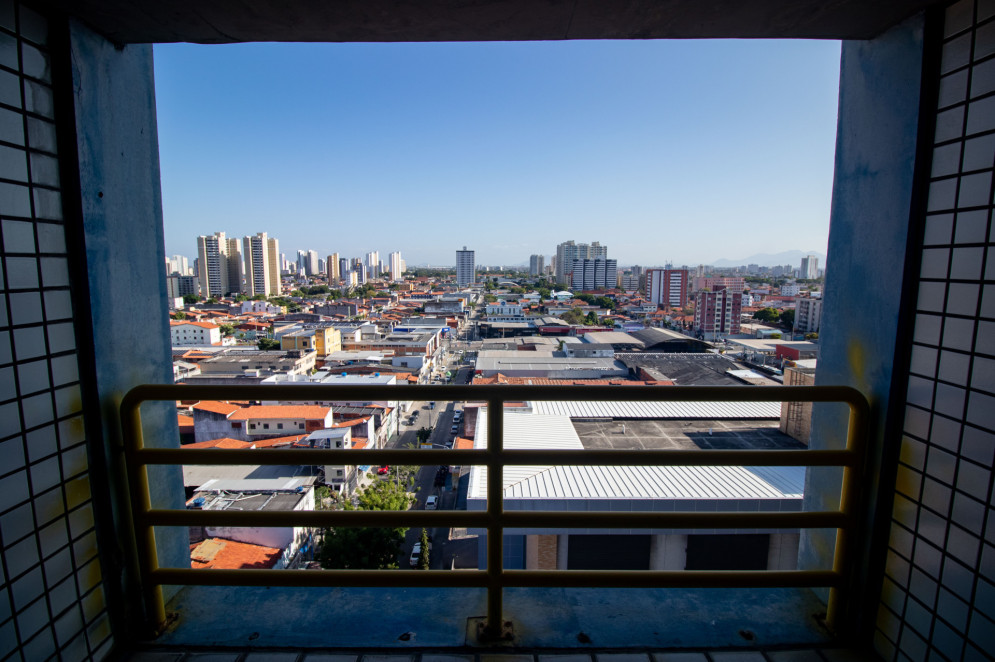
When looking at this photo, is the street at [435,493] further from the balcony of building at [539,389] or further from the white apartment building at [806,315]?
the white apartment building at [806,315]

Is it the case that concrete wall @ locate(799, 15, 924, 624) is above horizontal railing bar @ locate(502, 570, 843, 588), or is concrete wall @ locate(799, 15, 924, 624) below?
above

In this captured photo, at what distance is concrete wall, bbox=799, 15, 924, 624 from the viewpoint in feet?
4.23

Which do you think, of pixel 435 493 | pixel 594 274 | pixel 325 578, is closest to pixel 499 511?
pixel 325 578

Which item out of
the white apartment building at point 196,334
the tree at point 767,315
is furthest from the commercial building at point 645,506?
the tree at point 767,315

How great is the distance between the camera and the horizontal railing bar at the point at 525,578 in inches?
53.9

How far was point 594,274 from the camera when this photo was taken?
10788 cm

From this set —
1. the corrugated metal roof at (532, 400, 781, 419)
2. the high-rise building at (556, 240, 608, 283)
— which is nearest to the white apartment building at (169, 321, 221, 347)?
the corrugated metal roof at (532, 400, 781, 419)

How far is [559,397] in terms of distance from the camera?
4.33 ft

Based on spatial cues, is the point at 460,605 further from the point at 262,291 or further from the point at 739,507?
the point at 262,291

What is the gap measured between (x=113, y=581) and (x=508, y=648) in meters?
1.16

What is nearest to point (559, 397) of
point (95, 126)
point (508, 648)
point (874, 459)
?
point (508, 648)

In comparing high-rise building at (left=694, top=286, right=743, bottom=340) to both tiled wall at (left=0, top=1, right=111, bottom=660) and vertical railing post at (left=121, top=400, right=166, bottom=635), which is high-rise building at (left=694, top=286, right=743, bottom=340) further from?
tiled wall at (left=0, top=1, right=111, bottom=660)

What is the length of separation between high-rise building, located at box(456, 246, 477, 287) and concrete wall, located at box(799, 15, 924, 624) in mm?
122802

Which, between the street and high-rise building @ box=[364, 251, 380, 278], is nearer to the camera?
the street
